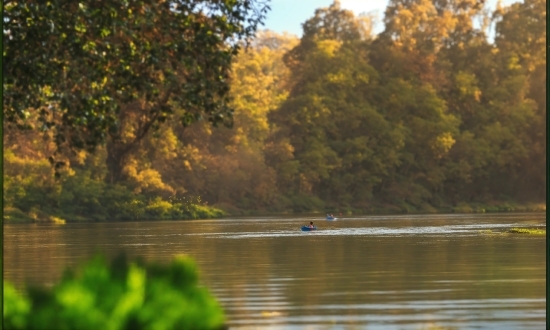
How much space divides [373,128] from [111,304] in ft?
265

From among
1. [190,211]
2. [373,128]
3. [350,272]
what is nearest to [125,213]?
[190,211]

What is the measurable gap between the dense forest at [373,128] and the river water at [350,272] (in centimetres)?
3616

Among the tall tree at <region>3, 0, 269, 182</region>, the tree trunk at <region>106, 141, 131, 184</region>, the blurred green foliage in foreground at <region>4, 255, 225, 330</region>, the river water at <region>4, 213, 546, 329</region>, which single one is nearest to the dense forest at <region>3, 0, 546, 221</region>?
the tree trunk at <region>106, 141, 131, 184</region>

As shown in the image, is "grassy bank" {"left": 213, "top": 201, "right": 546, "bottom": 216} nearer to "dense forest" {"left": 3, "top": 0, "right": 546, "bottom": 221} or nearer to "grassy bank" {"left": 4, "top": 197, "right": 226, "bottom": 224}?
"dense forest" {"left": 3, "top": 0, "right": 546, "bottom": 221}

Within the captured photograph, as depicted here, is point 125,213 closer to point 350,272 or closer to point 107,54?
point 350,272

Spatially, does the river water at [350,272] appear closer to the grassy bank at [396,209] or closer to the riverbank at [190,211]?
the riverbank at [190,211]

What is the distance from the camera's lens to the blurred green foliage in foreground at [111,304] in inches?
365

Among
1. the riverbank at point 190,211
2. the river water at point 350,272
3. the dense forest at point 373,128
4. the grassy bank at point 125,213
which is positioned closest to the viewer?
the river water at point 350,272

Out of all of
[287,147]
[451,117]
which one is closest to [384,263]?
[287,147]

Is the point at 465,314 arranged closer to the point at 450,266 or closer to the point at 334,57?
the point at 450,266

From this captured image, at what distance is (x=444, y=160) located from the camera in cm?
9312

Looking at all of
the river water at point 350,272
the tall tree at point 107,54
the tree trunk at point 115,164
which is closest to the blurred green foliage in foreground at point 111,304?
the river water at point 350,272

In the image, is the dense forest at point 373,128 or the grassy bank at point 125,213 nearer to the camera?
the grassy bank at point 125,213

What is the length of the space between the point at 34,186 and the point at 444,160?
1290 inches
